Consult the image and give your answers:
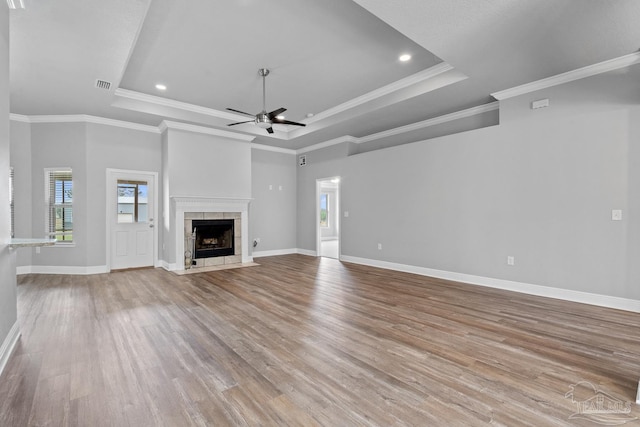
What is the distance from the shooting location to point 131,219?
6254mm

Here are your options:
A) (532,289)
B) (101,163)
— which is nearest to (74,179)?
(101,163)

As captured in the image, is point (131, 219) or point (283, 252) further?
point (283, 252)

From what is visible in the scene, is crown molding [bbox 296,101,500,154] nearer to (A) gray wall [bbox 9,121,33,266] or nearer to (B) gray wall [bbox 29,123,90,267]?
(B) gray wall [bbox 29,123,90,267]

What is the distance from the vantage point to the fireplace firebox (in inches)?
257

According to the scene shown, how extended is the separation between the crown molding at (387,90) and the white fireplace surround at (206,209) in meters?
2.53

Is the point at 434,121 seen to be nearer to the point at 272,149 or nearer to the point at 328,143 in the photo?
the point at 328,143

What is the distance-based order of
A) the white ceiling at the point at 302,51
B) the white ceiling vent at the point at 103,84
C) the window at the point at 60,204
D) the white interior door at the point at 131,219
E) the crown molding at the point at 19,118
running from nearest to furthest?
the white ceiling at the point at 302,51 → the white ceiling vent at the point at 103,84 → the crown molding at the point at 19,118 → the window at the point at 60,204 → the white interior door at the point at 131,219

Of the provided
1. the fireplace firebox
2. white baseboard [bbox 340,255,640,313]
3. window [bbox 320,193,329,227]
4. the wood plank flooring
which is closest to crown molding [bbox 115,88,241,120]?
the fireplace firebox

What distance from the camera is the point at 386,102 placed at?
5.13 m

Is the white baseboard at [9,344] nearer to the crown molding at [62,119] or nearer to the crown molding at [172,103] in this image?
the crown molding at [172,103]

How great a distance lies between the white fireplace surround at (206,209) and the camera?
6.12m

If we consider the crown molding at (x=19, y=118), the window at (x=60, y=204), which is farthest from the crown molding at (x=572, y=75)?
the crown molding at (x=19, y=118)

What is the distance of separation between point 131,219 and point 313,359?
5.58 m

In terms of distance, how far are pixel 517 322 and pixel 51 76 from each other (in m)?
6.54
